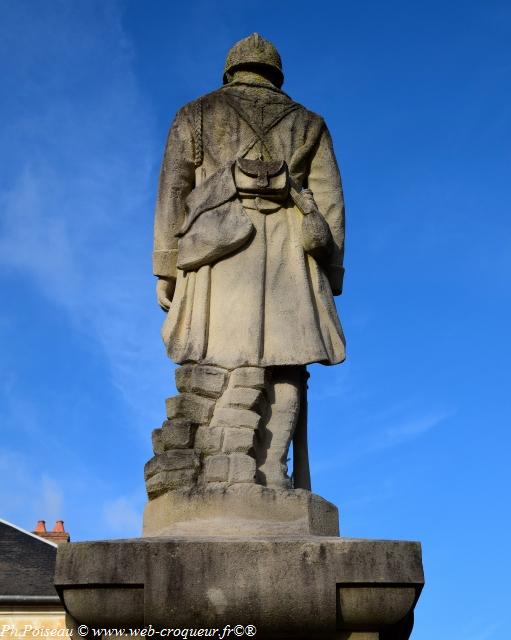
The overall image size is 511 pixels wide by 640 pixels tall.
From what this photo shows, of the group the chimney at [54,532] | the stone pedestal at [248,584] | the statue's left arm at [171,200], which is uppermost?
the chimney at [54,532]

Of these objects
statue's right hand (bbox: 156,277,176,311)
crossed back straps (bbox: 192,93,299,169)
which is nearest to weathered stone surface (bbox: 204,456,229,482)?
statue's right hand (bbox: 156,277,176,311)

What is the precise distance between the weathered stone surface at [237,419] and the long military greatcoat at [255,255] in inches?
14.4

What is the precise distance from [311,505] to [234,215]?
87.8 inches

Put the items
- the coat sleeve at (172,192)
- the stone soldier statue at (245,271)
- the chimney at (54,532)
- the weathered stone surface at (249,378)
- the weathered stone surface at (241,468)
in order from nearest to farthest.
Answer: the weathered stone surface at (241,468) < the stone soldier statue at (245,271) < the weathered stone surface at (249,378) < the coat sleeve at (172,192) < the chimney at (54,532)

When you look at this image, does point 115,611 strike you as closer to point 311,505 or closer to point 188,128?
point 311,505

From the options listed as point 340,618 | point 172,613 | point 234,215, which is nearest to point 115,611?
point 172,613

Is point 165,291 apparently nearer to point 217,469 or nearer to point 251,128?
point 251,128

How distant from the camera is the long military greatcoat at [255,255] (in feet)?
21.2

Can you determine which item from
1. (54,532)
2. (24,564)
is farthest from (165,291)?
(54,532)

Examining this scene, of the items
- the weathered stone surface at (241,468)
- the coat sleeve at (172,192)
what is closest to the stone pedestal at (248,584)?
the weathered stone surface at (241,468)

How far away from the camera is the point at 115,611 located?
5090mm

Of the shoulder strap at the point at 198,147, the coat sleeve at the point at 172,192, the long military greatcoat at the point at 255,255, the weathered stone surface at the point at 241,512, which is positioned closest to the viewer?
the weathered stone surface at the point at 241,512

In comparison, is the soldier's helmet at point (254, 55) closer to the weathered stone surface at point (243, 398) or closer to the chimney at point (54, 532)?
the weathered stone surface at point (243, 398)

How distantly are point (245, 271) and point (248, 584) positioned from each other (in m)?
2.44
